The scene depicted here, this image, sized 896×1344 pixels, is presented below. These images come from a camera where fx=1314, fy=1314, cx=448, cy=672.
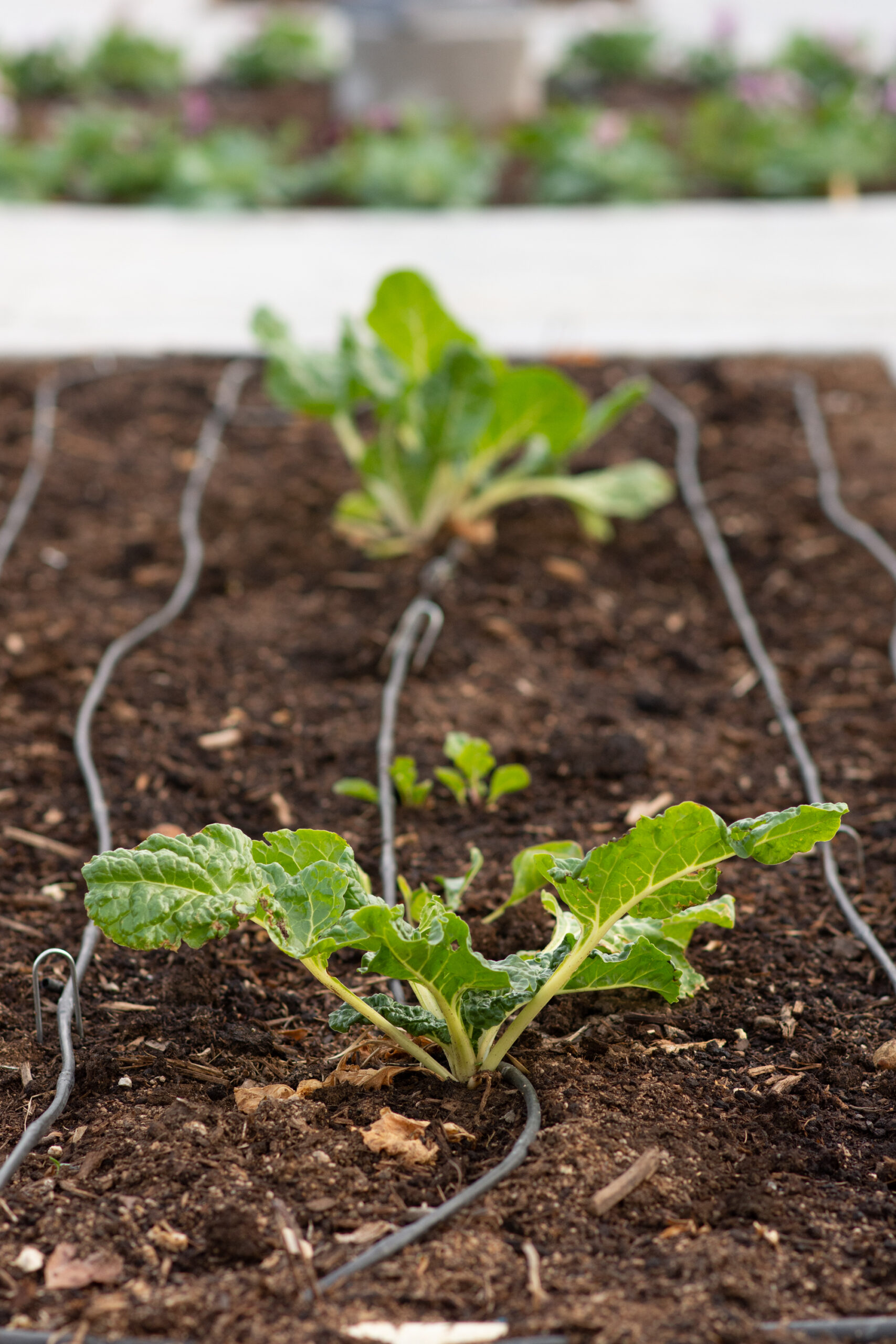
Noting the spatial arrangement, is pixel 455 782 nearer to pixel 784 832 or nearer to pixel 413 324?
pixel 784 832

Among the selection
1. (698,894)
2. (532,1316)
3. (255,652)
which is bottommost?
(255,652)

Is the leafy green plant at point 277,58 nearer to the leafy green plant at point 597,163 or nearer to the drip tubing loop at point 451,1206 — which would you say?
the leafy green plant at point 597,163

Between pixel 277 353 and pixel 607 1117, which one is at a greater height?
pixel 277 353

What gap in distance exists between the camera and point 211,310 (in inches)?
173

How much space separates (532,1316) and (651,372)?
3112 mm

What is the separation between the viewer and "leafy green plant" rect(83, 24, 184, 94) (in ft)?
27.1

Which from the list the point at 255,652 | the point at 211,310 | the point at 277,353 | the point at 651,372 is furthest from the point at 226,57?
the point at 255,652

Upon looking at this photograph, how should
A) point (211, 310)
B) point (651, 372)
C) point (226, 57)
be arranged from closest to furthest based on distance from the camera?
point (651, 372)
point (211, 310)
point (226, 57)

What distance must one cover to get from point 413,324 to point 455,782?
1.18m

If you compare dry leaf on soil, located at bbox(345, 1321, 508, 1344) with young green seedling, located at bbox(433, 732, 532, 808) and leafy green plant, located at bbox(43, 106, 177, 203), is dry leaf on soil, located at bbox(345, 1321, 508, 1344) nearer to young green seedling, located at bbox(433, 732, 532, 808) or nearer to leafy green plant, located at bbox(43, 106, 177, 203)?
young green seedling, located at bbox(433, 732, 532, 808)

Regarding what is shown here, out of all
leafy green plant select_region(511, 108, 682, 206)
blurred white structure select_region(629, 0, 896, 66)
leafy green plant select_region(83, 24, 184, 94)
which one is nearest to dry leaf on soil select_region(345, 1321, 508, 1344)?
leafy green plant select_region(511, 108, 682, 206)

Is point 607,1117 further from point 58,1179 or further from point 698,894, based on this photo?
point 58,1179

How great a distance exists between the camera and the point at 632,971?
1579 millimetres

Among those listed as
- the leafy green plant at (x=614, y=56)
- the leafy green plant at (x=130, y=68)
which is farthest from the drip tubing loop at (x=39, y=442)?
the leafy green plant at (x=614, y=56)
